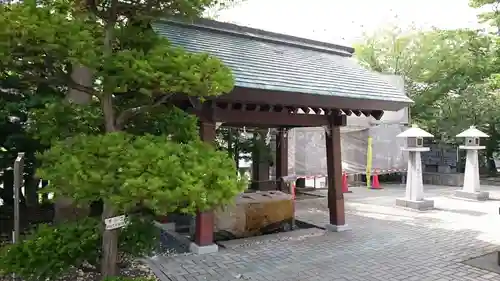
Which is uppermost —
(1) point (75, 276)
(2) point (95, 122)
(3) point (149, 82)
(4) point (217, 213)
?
(3) point (149, 82)

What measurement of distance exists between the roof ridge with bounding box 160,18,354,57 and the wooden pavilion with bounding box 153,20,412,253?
0.02 metres

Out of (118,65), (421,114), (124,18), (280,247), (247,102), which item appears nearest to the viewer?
(118,65)

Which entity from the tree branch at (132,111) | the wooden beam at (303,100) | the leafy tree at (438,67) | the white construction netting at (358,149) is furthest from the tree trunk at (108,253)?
the leafy tree at (438,67)

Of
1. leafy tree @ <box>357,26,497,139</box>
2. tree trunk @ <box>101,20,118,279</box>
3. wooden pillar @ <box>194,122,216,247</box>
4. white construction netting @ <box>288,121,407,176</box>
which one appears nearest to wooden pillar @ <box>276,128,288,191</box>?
white construction netting @ <box>288,121,407,176</box>

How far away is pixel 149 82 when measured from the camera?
3.07 m

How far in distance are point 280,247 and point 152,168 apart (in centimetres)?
377

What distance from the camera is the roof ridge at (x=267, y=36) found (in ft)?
24.6

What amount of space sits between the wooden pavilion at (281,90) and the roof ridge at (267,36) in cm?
2

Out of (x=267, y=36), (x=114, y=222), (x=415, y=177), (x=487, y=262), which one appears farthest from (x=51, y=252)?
(x=415, y=177)

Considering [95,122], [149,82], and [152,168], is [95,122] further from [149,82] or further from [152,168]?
[152,168]

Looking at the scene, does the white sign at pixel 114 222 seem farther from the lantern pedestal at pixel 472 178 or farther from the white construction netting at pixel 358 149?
the lantern pedestal at pixel 472 178

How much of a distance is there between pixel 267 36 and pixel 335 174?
3.62 m

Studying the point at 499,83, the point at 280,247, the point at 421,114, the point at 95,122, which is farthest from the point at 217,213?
the point at 421,114

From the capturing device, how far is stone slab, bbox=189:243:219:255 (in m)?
5.63
